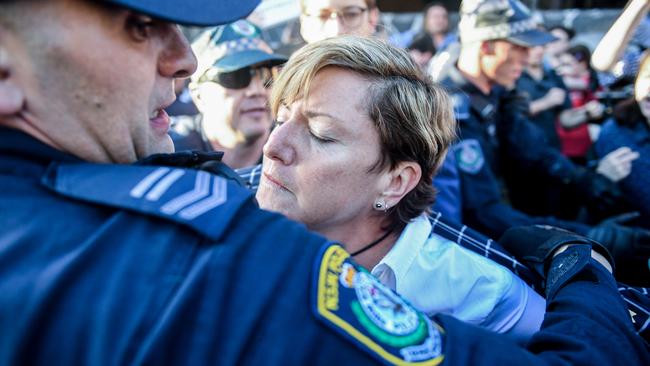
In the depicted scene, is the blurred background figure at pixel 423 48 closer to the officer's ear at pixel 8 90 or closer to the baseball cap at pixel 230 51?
the baseball cap at pixel 230 51

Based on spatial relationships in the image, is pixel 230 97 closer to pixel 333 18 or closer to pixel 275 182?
pixel 333 18

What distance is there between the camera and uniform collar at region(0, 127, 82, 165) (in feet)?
2.88

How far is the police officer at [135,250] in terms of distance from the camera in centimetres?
78

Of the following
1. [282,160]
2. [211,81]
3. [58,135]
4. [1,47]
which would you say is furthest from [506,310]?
[211,81]

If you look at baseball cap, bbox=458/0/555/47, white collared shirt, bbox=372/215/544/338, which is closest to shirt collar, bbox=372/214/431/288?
white collared shirt, bbox=372/215/544/338

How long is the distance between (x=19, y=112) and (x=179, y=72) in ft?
0.94

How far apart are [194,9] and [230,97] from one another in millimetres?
2021

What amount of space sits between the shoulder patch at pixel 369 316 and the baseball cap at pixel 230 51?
6.92 ft

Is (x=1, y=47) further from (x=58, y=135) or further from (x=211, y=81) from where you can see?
(x=211, y=81)

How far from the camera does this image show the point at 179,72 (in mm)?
1081

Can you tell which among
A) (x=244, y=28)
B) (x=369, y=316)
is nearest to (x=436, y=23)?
(x=244, y=28)

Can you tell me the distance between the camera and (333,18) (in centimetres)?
321

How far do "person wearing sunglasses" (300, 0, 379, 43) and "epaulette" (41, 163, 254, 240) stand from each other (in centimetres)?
238

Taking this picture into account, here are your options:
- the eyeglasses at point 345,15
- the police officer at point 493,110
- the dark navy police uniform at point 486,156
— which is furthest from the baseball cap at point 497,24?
the eyeglasses at point 345,15
